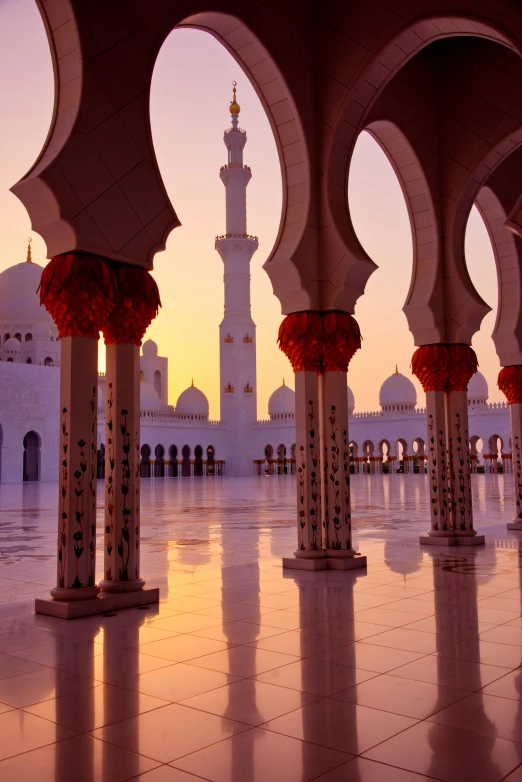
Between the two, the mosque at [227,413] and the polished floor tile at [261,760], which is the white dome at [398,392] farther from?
the polished floor tile at [261,760]

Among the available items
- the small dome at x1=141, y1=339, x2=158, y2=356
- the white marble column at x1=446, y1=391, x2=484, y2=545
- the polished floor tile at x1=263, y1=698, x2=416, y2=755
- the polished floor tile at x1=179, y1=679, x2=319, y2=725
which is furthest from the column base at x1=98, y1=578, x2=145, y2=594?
the small dome at x1=141, y1=339, x2=158, y2=356

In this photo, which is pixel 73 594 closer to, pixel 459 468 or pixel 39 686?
pixel 39 686

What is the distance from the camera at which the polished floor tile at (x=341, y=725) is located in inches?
71.8

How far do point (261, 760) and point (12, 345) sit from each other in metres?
25.9

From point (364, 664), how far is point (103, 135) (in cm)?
273

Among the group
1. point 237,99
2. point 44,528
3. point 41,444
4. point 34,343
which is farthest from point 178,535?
point 237,99

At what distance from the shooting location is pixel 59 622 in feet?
10.7

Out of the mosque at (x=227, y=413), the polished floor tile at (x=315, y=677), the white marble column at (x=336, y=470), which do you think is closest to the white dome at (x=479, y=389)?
the mosque at (x=227, y=413)

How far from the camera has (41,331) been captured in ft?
86.9

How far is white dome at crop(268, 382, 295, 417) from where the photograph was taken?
32.5m

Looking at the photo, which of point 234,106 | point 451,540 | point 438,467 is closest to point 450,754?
point 451,540

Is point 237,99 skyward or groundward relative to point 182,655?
skyward

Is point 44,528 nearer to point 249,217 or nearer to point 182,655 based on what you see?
point 182,655

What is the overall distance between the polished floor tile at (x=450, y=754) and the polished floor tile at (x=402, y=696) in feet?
0.49
